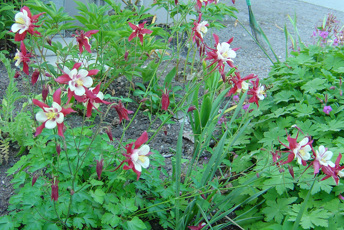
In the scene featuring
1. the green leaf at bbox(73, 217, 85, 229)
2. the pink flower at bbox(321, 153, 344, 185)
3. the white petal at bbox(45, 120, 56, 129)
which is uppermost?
the white petal at bbox(45, 120, 56, 129)

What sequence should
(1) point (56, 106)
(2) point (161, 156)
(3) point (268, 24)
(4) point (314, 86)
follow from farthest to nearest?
1. (3) point (268, 24)
2. (4) point (314, 86)
3. (2) point (161, 156)
4. (1) point (56, 106)

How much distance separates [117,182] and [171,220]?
1.11 ft

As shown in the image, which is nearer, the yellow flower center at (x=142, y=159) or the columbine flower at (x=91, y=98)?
the columbine flower at (x=91, y=98)

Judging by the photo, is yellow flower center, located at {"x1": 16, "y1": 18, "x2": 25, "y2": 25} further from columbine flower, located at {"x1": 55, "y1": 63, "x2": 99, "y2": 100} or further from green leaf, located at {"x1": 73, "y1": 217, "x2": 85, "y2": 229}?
green leaf, located at {"x1": 73, "y1": 217, "x2": 85, "y2": 229}

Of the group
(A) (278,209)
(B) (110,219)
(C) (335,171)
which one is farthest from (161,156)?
(C) (335,171)

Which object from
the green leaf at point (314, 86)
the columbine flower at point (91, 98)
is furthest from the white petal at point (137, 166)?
the green leaf at point (314, 86)

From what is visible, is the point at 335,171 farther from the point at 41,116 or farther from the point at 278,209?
the point at 41,116

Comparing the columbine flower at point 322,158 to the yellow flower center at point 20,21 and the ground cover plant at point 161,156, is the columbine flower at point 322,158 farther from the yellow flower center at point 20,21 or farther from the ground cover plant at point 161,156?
the yellow flower center at point 20,21

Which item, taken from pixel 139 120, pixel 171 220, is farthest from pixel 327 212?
pixel 139 120

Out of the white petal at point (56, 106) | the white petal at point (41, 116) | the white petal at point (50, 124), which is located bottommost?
the white petal at point (50, 124)

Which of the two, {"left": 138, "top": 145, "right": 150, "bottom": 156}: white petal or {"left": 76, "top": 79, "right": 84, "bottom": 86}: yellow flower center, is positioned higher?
{"left": 76, "top": 79, "right": 84, "bottom": 86}: yellow flower center

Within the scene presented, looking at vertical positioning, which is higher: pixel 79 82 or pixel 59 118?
pixel 79 82

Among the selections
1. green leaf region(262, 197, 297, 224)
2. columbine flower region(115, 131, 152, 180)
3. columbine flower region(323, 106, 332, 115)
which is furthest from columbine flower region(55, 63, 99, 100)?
columbine flower region(323, 106, 332, 115)

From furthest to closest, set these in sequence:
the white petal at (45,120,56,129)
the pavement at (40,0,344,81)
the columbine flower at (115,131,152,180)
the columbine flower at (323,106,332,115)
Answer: the pavement at (40,0,344,81), the columbine flower at (323,106,332,115), the columbine flower at (115,131,152,180), the white petal at (45,120,56,129)
